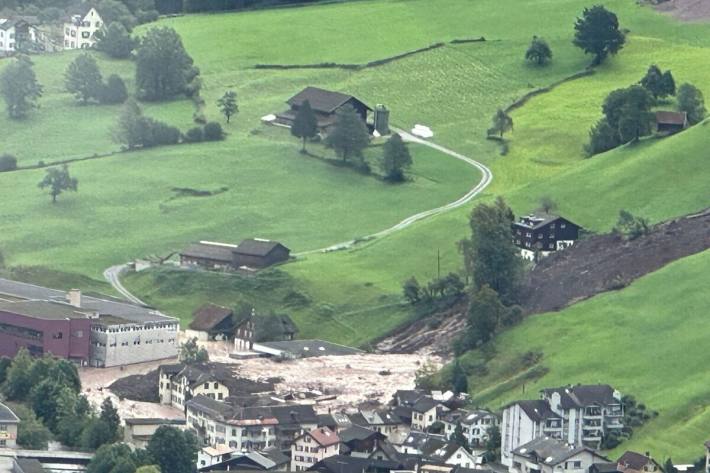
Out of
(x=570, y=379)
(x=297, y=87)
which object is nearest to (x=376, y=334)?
(x=570, y=379)

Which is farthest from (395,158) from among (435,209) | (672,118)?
(672,118)

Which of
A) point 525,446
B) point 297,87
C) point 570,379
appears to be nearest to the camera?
point 525,446

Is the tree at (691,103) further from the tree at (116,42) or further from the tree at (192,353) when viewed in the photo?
the tree at (116,42)

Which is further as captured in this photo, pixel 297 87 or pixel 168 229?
pixel 297 87

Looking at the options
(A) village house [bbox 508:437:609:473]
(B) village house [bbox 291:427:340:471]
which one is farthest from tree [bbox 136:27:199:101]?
(A) village house [bbox 508:437:609:473]

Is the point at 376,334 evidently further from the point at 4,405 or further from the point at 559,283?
the point at 4,405

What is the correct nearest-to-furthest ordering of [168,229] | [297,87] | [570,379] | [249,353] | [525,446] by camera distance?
[525,446], [570,379], [249,353], [168,229], [297,87]

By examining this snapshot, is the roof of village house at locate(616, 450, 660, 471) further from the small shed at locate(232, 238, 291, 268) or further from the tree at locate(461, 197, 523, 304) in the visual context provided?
the small shed at locate(232, 238, 291, 268)
